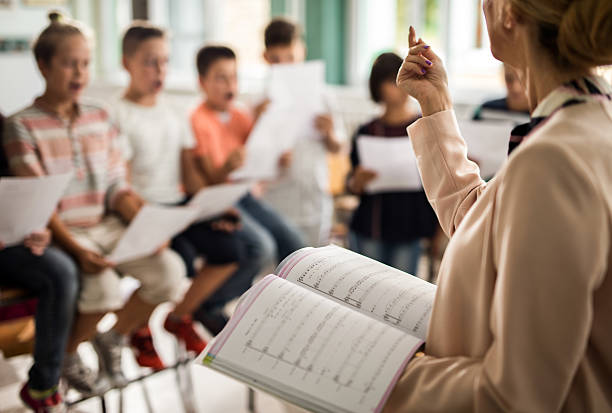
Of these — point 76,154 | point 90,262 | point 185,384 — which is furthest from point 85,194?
point 185,384

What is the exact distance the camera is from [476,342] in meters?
0.77

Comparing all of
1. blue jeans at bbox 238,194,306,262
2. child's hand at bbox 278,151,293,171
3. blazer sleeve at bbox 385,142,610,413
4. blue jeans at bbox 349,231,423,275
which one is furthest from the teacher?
child's hand at bbox 278,151,293,171

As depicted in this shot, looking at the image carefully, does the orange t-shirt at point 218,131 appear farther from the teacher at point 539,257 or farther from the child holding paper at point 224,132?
the teacher at point 539,257

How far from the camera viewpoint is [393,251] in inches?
110

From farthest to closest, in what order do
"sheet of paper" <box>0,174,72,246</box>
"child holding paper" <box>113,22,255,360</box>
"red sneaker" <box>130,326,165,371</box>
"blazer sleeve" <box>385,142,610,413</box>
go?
"child holding paper" <box>113,22,255,360</box> < "red sneaker" <box>130,326,165,371</box> < "sheet of paper" <box>0,174,72,246</box> < "blazer sleeve" <box>385,142,610,413</box>

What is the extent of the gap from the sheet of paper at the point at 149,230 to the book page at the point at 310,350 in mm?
1218

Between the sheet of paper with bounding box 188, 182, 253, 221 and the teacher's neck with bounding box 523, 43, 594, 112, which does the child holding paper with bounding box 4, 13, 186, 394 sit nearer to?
the sheet of paper with bounding box 188, 182, 253, 221

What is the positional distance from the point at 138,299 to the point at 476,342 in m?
1.73

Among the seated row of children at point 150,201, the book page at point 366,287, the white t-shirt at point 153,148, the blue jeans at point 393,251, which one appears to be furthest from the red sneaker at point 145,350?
the book page at point 366,287

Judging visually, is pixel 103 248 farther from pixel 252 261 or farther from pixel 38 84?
pixel 38 84

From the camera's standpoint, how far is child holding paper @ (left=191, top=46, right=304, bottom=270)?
2.84 m

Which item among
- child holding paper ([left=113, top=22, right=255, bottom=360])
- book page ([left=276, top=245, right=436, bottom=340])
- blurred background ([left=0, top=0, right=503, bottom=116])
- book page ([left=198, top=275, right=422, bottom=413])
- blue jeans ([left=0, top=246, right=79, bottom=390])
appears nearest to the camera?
book page ([left=198, top=275, right=422, bottom=413])

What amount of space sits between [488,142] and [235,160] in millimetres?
977

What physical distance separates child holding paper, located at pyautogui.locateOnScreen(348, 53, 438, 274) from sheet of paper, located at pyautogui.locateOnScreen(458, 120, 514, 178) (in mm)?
369
